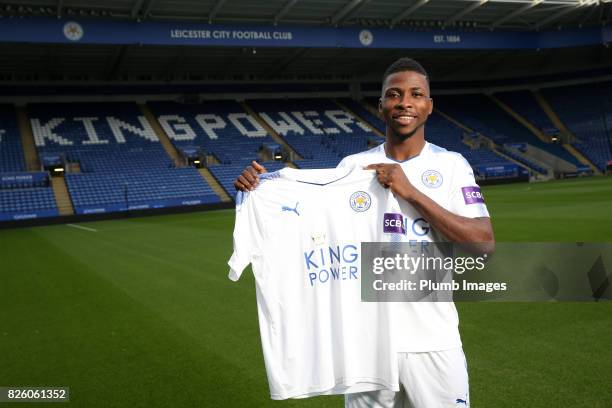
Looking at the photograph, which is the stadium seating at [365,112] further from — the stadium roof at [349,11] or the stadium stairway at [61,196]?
the stadium stairway at [61,196]

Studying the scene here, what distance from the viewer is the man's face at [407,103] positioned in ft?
7.14

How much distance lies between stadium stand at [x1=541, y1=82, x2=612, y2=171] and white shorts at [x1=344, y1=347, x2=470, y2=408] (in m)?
41.3

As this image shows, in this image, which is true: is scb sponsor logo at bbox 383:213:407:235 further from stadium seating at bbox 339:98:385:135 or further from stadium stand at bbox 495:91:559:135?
stadium stand at bbox 495:91:559:135

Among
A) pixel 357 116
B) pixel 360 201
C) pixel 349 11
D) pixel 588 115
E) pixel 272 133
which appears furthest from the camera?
pixel 588 115

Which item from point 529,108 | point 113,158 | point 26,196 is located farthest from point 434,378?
point 529,108

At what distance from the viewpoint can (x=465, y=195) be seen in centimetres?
208

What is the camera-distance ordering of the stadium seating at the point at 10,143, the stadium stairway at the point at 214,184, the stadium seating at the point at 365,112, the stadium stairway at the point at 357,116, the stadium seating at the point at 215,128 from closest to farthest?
the stadium seating at the point at 10,143, the stadium stairway at the point at 214,184, the stadium seating at the point at 215,128, the stadium stairway at the point at 357,116, the stadium seating at the point at 365,112

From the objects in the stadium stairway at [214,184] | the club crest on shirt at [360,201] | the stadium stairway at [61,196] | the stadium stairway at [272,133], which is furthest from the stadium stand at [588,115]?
the club crest on shirt at [360,201]

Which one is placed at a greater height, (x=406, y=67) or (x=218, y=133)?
(x=218, y=133)

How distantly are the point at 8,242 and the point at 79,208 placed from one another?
926 cm

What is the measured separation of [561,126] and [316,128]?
2096 cm

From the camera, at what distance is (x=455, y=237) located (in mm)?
1988

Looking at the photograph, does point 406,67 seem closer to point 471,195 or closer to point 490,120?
point 471,195

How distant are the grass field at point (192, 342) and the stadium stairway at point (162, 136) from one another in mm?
23955
